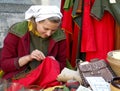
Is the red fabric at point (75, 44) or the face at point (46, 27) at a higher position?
the face at point (46, 27)

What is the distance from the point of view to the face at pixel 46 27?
5.82ft

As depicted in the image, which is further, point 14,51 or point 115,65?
point 14,51

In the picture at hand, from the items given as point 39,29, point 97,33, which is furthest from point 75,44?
point 39,29

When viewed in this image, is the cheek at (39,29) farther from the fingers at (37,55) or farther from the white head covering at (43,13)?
the fingers at (37,55)

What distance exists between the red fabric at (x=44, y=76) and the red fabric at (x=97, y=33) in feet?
2.25

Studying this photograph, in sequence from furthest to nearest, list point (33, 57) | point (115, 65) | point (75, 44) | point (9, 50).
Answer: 1. point (75, 44)
2. point (9, 50)
3. point (33, 57)
4. point (115, 65)

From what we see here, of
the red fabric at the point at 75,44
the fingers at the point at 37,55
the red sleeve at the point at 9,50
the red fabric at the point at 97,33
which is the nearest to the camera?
the fingers at the point at 37,55

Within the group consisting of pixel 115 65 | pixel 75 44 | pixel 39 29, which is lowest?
pixel 75 44

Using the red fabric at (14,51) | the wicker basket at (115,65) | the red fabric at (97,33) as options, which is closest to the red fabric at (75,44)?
the red fabric at (97,33)

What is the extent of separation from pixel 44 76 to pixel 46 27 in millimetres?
309

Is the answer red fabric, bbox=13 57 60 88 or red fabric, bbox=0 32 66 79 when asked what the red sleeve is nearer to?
red fabric, bbox=0 32 66 79

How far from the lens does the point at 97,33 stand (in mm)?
2293

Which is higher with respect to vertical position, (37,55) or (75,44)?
(37,55)

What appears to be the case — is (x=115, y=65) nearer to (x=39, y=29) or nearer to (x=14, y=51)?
(x=39, y=29)
